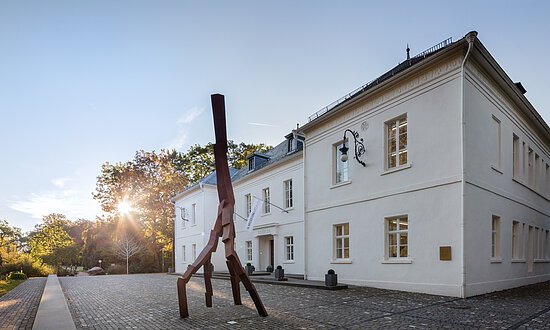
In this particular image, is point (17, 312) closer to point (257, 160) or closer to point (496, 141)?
point (496, 141)

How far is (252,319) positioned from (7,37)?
24.3ft

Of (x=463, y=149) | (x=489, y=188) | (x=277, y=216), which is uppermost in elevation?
(x=463, y=149)

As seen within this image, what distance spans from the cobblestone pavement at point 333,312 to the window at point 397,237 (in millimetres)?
1605

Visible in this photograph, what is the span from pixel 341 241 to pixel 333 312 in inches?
280

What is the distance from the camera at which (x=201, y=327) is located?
22.1 feet

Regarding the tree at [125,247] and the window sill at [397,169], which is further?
the tree at [125,247]

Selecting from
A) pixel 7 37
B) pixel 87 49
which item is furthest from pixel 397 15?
pixel 7 37

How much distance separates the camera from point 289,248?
787 inches

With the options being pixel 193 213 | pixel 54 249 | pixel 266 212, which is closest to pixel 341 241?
pixel 266 212

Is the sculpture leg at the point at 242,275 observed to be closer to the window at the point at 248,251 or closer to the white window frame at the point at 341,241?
the white window frame at the point at 341,241

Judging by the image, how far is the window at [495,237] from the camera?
12086 millimetres

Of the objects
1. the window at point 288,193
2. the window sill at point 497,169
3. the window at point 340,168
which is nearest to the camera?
the window sill at point 497,169

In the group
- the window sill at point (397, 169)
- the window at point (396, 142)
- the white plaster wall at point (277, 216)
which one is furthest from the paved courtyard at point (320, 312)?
the white plaster wall at point (277, 216)

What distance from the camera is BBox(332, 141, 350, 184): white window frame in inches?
594
